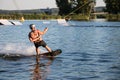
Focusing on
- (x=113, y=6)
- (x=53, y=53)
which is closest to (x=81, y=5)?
(x=113, y=6)

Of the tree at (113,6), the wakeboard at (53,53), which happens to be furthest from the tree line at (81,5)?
the wakeboard at (53,53)

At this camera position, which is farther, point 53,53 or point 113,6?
point 113,6

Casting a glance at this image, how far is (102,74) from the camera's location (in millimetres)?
18734

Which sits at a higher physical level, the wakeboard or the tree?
the wakeboard

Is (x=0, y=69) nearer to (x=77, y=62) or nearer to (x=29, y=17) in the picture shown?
(x=77, y=62)

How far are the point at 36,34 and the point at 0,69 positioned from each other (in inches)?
159

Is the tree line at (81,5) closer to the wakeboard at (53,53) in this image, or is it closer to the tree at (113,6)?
the tree at (113,6)

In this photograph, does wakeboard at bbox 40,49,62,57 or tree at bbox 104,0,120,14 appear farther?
tree at bbox 104,0,120,14

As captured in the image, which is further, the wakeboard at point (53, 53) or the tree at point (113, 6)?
the tree at point (113, 6)

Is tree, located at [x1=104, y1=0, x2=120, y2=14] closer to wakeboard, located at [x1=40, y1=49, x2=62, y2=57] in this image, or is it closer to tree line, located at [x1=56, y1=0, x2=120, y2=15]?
→ tree line, located at [x1=56, y1=0, x2=120, y2=15]

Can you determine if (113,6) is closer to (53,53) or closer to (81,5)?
(81,5)

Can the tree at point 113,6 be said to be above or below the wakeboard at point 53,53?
below

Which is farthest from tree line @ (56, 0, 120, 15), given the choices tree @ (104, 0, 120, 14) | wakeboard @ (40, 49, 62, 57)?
wakeboard @ (40, 49, 62, 57)

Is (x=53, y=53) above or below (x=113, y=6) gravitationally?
above
